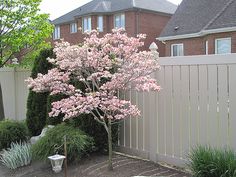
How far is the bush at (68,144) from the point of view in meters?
6.18

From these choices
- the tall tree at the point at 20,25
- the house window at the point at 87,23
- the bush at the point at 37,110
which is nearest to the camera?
the bush at the point at 37,110

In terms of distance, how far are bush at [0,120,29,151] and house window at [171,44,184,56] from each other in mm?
17660

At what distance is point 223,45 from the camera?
805 inches

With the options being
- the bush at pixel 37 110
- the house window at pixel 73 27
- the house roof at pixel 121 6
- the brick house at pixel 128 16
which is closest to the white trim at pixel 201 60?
the bush at pixel 37 110

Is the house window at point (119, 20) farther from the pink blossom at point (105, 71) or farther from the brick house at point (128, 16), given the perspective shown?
the pink blossom at point (105, 71)

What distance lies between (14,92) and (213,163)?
8400 millimetres

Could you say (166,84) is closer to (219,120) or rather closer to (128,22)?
(219,120)

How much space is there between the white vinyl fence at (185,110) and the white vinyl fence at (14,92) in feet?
17.6

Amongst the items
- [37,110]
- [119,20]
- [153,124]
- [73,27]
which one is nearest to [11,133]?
[37,110]

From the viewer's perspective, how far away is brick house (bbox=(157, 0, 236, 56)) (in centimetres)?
1995

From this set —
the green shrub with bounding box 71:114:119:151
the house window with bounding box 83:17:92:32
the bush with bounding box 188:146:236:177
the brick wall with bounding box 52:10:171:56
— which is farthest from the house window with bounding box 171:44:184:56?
the bush with bounding box 188:146:236:177

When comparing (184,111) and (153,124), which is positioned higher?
(184,111)

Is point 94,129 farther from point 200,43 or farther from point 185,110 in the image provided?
point 200,43

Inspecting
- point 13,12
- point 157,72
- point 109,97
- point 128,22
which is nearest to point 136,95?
point 157,72
